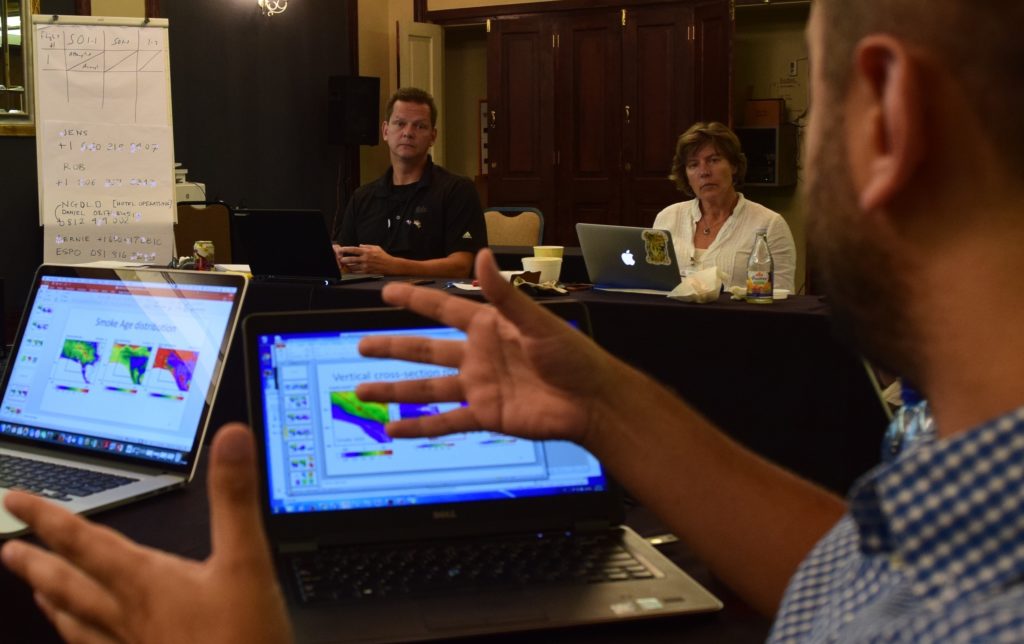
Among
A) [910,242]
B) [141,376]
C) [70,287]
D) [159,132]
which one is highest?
[159,132]

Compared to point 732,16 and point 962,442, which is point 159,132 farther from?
point 732,16

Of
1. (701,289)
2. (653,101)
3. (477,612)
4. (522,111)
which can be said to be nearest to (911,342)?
(477,612)

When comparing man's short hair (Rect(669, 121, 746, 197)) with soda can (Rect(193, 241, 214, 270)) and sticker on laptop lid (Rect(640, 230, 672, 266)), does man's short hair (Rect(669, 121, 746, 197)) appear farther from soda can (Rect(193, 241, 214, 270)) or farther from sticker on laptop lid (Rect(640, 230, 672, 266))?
soda can (Rect(193, 241, 214, 270))

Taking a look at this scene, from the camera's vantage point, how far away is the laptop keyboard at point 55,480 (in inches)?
51.9

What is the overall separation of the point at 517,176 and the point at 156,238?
15.2ft

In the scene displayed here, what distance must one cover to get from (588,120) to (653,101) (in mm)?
535

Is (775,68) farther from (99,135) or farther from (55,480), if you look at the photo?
(55,480)

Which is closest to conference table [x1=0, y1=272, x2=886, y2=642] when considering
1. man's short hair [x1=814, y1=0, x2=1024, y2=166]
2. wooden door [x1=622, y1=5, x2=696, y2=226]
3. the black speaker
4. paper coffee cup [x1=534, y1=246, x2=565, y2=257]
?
paper coffee cup [x1=534, y1=246, x2=565, y2=257]

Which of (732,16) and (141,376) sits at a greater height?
(732,16)

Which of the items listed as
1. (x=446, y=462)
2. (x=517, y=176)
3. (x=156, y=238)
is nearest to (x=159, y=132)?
(x=156, y=238)

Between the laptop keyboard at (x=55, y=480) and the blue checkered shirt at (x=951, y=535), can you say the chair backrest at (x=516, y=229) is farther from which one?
the blue checkered shirt at (x=951, y=535)

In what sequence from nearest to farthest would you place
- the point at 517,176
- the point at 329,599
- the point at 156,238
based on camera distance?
1. the point at 329,599
2. the point at 156,238
3. the point at 517,176

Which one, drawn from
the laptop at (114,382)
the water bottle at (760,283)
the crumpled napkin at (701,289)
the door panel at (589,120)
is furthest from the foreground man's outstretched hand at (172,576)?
the door panel at (589,120)

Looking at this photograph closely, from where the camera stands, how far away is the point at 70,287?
153 centimetres
